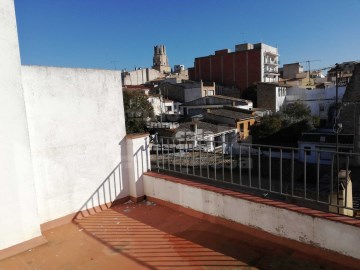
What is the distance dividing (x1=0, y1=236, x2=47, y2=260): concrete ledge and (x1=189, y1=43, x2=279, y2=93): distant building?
150 ft

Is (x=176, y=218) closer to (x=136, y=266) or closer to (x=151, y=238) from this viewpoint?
(x=151, y=238)

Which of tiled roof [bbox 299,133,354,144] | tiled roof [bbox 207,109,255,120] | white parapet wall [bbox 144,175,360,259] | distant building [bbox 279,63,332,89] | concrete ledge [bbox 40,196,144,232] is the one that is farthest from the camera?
distant building [bbox 279,63,332,89]

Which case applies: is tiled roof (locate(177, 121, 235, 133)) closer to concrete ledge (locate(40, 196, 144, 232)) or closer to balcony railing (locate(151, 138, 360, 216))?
balcony railing (locate(151, 138, 360, 216))

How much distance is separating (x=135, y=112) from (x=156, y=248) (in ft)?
80.2

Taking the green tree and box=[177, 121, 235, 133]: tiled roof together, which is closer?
box=[177, 121, 235, 133]: tiled roof

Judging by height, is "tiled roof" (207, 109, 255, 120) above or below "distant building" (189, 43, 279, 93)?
below

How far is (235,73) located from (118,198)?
1796 inches

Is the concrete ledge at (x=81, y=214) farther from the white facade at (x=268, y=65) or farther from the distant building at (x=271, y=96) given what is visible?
the white facade at (x=268, y=65)

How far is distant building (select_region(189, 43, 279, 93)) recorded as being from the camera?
46.0 m

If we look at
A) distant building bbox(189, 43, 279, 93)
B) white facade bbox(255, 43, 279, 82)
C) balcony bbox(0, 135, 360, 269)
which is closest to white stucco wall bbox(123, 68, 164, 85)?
distant building bbox(189, 43, 279, 93)

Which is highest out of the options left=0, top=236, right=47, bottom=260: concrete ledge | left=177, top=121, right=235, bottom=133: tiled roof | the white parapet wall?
the white parapet wall

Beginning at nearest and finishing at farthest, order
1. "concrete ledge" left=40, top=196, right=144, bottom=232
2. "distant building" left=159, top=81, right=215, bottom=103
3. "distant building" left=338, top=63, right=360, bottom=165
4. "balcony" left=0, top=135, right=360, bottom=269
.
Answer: "balcony" left=0, top=135, right=360, bottom=269, "concrete ledge" left=40, top=196, right=144, bottom=232, "distant building" left=338, top=63, right=360, bottom=165, "distant building" left=159, top=81, right=215, bottom=103

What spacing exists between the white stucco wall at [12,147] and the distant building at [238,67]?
4547 centimetres

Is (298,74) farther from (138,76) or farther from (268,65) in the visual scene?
(138,76)
